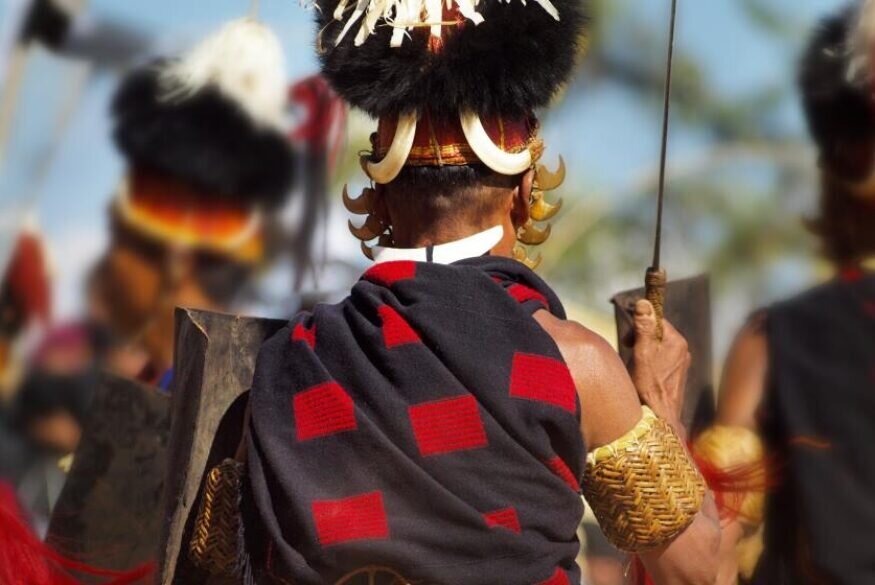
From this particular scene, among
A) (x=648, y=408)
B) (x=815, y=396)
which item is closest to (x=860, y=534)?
(x=815, y=396)

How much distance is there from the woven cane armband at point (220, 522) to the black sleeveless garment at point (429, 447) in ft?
0.44

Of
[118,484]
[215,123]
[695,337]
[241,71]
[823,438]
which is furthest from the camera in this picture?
[215,123]

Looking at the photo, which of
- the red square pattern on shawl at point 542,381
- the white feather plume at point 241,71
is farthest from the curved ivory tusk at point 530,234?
the white feather plume at point 241,71

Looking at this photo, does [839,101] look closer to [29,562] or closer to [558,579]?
[558,579]

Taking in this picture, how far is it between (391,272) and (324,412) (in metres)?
0.30

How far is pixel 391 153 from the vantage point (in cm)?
304

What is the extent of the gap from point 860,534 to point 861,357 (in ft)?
1.31

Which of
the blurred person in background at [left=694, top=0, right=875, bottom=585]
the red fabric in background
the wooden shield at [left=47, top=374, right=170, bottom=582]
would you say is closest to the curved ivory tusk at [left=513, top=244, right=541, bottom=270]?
the blurred person in background at [left=694, top=0, right=875, bottom=585]

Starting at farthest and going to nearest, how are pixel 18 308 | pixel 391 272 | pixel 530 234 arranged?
1. pixel 18 308
2. pixel 530 234
3. pixel 391 272

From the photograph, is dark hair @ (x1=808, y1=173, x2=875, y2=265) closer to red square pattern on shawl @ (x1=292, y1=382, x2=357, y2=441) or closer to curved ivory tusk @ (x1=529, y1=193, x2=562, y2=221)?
curved ivory tusk @ (x1=529, y1=193, x2=562, y2=221)

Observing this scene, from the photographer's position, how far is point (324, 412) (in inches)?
111

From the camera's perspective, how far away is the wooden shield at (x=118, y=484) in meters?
4.31

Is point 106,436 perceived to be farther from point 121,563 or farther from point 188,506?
point 188,506

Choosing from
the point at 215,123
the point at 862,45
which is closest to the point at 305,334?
the point at 862,45
